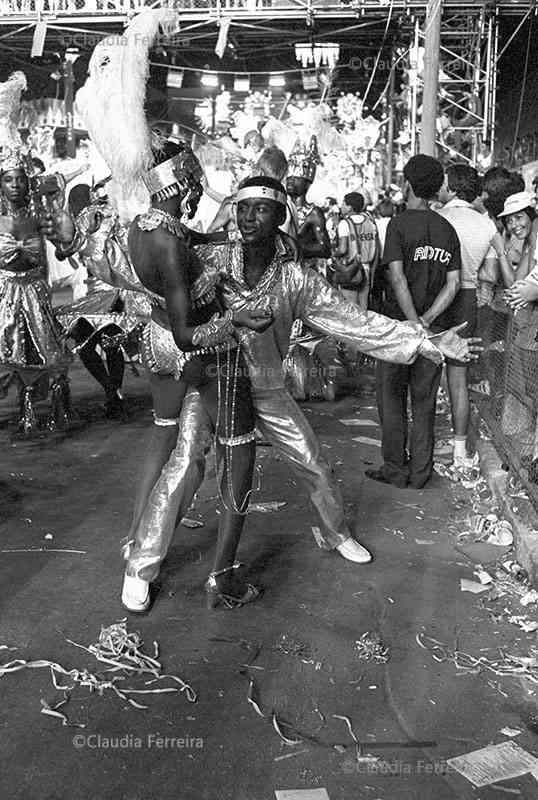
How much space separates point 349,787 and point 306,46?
1802 cm

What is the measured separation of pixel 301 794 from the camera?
2.79 m

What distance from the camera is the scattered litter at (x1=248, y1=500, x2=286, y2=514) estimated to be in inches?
221

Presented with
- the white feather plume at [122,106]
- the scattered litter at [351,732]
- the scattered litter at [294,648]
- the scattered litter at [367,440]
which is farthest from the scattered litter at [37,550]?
the scattered litter at [367,440]

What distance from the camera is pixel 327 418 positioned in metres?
8.19

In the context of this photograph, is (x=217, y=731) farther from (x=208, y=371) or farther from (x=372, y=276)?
(x=372, y=276)

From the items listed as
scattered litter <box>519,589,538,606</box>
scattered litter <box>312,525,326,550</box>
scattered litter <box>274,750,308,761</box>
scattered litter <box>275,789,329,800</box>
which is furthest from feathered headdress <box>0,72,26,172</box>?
scattered litter <box>275,789,329,800</box>

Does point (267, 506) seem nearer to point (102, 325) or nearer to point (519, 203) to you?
point (519, 203)

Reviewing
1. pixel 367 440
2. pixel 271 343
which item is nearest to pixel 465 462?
pixel 367 440

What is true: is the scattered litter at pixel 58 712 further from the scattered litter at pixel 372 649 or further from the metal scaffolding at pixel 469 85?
the metal scaffolding at pixel 469 85

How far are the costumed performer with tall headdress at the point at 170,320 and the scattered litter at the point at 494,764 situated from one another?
1445 millimetres

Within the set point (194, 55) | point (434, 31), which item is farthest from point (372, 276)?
point (194, 55)

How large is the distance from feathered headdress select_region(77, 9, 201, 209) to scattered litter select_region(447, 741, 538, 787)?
243 centimetres

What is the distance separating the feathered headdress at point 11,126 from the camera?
23.5ft

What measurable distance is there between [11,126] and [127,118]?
4.14 metres
